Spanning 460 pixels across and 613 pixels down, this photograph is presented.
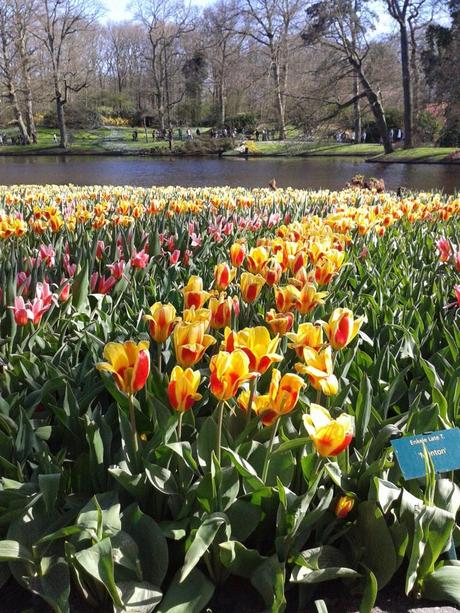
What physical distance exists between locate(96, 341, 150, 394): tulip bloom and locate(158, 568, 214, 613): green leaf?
0.41m

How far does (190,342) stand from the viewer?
144cm

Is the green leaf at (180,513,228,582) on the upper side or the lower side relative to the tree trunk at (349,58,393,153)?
lower

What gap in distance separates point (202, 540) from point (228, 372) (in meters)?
0.34

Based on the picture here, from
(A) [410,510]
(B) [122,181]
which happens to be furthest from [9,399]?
(B) [122,181]

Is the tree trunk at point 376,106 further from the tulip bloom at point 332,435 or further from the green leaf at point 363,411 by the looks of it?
the tulip bloom at point 332,435

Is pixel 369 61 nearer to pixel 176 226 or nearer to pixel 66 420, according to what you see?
pixel 176 226

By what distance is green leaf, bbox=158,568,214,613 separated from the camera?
1207 millimetres

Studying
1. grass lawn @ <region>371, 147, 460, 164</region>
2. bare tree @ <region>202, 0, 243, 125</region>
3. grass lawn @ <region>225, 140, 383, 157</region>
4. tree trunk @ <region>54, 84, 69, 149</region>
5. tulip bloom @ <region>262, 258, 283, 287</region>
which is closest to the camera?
tulip bloom @ <region>262, 258, 283, 287</region>

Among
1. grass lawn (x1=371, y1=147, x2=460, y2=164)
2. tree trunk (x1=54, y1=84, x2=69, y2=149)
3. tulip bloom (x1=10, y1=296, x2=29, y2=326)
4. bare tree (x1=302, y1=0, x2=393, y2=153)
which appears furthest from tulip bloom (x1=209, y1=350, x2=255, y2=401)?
tree trunk (x1=54, y1=84, x2=69, y2=149)

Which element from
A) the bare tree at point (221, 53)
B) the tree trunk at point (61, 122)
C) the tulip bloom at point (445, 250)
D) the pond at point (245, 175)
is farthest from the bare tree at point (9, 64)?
the tulip bloom at point (445, 250)

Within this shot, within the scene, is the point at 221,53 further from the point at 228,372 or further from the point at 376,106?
the point at 228,372

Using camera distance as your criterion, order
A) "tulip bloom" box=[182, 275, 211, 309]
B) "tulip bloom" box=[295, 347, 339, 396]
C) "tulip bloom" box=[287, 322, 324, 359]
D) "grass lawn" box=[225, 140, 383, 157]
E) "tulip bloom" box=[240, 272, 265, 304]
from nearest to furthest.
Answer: "tulip bloom" box=[295, 347, 339, 396]
"tulip bloom" box=[287, 322, 324, 359]
"tulip bloom" box=[182, 275, 211, 309]
"tulip bloom" box=[240, 272, 265, 304]
"grass lawn" box=[225, 140, 383, 157]

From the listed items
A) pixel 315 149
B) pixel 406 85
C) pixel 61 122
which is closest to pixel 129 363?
pixel 406 85

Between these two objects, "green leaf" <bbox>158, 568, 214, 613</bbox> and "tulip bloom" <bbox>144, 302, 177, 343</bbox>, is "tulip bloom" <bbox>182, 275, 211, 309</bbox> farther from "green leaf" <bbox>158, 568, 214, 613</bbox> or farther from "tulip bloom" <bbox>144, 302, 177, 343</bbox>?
"green leaf" <bbox>158, 568, 214, 613</bbox>
